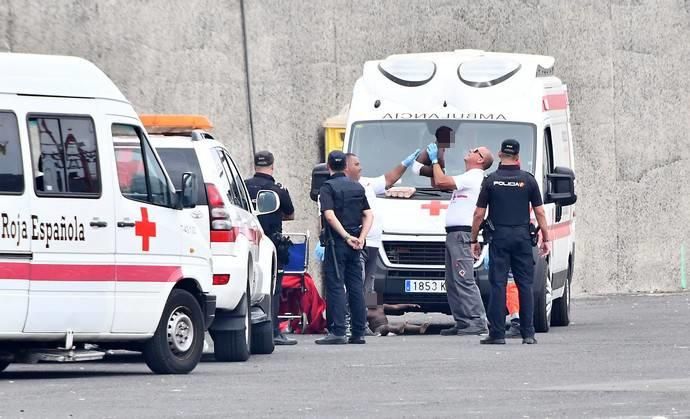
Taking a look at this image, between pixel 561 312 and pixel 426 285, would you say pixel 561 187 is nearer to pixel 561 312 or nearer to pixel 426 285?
pixel 426 285

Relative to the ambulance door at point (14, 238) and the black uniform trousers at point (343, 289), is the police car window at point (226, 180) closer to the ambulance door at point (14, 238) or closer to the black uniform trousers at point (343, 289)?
the black uniform trousers at point (343, 289)

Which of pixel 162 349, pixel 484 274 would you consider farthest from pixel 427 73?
pixel 162 349

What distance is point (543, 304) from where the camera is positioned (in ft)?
66.4

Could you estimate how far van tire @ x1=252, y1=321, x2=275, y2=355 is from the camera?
56.4ft

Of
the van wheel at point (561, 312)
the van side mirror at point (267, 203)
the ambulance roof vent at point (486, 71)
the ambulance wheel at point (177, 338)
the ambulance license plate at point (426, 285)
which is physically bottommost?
the van wheel at point (561, 312)

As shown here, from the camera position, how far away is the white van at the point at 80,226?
13000 millimetres

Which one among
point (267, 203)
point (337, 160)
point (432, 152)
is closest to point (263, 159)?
point (337, 160)

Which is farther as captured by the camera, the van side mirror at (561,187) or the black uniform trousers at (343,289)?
the van side mirror at (561,187)

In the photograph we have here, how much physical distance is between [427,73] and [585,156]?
28.5 feet

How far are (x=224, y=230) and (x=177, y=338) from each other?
1524 millimetres

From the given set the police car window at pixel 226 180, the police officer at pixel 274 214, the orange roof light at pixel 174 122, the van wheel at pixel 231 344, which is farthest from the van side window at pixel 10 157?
the orange roof light at pixel 174 122

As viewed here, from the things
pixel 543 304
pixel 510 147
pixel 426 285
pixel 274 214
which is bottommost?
pixel 543 304

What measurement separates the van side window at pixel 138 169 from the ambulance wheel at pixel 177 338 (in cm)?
73

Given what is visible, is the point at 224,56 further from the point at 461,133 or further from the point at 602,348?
Answer: the point at 602,348
